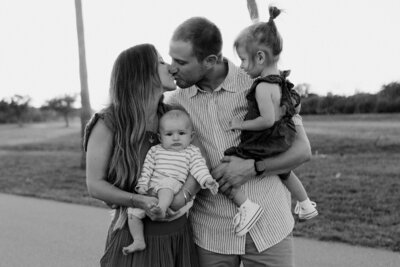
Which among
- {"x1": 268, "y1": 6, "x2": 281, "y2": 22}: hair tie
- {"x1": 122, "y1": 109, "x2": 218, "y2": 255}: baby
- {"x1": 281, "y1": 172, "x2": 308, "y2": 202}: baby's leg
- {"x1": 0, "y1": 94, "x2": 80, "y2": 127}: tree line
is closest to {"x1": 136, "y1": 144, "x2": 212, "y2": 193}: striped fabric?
{"x1": 122, "y1": 109, "x2": 218, "y2": 255}: baby

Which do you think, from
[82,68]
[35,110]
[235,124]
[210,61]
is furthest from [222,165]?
[35,110]

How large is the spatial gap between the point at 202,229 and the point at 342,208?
4.61 meters

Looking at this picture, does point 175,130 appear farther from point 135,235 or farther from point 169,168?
point 135,235

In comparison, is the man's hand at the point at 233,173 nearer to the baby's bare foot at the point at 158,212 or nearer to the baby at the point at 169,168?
the baby at the point at 169,168

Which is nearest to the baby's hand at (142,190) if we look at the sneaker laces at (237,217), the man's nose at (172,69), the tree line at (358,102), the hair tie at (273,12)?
Result: the sneaker laces at (237,217)

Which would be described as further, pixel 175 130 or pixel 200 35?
pixel 200 35

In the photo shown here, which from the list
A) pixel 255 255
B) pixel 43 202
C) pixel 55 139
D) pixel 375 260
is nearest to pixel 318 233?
pixel 375 260

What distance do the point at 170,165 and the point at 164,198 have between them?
161 mm

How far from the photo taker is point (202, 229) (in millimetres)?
2602

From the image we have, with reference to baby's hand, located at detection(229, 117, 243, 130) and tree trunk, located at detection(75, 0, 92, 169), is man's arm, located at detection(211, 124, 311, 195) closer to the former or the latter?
baby's hand, located at detection(229, 117, 243, 130)

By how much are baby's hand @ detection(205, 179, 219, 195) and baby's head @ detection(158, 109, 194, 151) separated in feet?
0.65

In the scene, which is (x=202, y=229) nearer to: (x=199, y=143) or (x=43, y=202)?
(x=199, y=143)

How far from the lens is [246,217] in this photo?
2434 millimetres

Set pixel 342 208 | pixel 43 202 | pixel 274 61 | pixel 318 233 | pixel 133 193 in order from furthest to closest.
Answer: pixel 43 202 → pixel 342 208 → pixel 318 233 → pixel 274 61 → pixel 133 193
